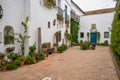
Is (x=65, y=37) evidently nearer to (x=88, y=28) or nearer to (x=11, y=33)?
(x=88, y=28)

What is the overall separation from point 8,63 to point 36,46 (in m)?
3.70

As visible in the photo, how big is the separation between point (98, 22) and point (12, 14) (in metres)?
19.7

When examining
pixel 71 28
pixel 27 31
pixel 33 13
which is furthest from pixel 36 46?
pixel 71 28

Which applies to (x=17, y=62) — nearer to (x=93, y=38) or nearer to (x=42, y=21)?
(x=42, y=21)

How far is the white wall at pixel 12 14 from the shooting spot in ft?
28.3

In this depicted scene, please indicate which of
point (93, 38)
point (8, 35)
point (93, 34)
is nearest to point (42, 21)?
point (8, 35)

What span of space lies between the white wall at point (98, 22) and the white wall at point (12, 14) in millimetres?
18501

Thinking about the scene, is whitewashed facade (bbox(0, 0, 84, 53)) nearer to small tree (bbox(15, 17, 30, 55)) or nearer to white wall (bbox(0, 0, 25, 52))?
white wall (bbox(0, 0, 25, 52))

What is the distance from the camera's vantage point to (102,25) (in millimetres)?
25922

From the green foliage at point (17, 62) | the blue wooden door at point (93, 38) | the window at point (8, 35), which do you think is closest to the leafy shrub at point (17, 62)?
the green foliage at point (17, 62)

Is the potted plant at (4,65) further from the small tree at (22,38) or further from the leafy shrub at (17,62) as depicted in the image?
the small tree at (22,38)

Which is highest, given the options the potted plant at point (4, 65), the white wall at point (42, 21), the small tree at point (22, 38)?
the white wall at point (42, 21)

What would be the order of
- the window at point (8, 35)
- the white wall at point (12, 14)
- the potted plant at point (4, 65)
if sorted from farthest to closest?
the window at point (8, 35) < the white wall at point (12, 14) < the potted plant at point (4, 65)

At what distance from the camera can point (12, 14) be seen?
9.34m
